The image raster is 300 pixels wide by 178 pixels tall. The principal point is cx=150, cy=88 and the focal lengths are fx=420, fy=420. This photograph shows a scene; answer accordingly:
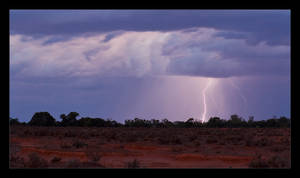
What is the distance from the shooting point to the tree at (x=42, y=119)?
69.6m

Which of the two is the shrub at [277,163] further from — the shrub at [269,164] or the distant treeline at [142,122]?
the distant treeline at [142,122]

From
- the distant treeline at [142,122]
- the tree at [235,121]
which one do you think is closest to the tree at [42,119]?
the distant treeline at [142,122]

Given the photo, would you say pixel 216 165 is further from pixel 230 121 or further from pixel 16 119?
pixel 16 119

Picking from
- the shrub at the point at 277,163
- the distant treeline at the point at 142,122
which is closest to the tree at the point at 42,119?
the distant treeline at the point at 142,122

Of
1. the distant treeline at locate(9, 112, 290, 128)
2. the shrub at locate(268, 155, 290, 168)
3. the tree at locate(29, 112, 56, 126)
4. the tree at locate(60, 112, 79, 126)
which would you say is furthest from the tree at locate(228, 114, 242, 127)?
the shrub at locate(268, 155, 290, 168)

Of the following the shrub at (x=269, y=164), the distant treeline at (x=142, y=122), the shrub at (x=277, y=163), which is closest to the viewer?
the shrub at (x=269, y=164)

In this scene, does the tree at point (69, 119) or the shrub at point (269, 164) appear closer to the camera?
the shrub at point (269, 164)

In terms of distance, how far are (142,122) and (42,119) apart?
16899 millimetres

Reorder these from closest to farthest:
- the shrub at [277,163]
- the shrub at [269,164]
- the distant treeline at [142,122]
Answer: the shrub at [269,164], the shrub at [277,163], the distant treeline at [142,122]
